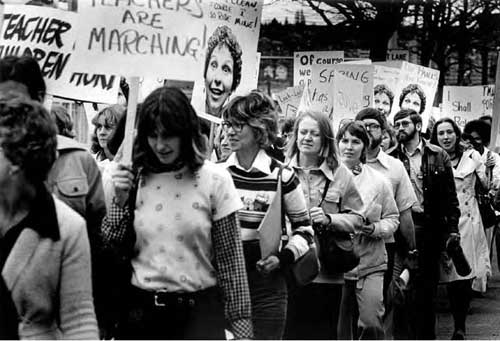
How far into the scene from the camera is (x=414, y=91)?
1393 centimetres

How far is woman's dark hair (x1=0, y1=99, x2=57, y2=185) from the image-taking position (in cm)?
410

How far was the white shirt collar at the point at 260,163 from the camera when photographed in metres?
6.16

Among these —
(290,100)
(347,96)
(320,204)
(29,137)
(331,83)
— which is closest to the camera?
(29,137)

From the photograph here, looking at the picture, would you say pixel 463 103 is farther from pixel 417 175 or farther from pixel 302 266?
pixel 302 266

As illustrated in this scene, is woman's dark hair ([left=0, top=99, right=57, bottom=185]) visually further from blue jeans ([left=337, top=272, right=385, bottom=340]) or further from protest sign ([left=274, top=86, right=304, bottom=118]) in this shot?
protest sign ([left=274, top=86, right=304, bottom=118])

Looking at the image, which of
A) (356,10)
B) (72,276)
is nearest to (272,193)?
(72,276)

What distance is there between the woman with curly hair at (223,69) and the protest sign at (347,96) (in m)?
3.50

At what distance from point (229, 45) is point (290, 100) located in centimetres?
623

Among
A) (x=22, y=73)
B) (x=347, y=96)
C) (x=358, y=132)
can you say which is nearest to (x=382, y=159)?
(x=358, y=132)

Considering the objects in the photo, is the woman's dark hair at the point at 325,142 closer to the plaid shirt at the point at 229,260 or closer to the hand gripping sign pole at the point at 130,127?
the hand gripping sign pole at the point at 130,127

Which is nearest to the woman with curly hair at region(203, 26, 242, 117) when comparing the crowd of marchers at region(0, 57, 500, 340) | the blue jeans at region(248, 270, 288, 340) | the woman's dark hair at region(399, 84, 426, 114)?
the crowd of marchers at region(0, 57, 500, 340)

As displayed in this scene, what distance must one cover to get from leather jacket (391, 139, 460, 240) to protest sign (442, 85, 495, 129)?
8.30 m

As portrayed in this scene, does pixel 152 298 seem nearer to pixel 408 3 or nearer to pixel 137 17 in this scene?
pixel 137 17

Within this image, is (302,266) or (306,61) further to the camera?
(306,61)
